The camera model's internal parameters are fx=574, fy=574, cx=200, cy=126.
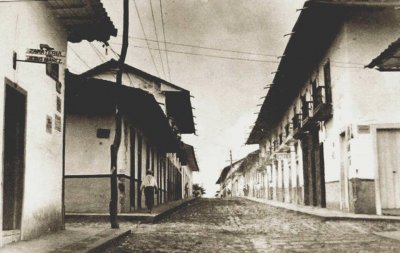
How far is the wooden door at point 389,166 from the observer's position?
15.0 m

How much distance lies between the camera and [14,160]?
26.9 feet

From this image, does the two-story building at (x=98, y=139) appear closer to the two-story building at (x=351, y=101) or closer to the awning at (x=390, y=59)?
the awning at (x=390, y=59)

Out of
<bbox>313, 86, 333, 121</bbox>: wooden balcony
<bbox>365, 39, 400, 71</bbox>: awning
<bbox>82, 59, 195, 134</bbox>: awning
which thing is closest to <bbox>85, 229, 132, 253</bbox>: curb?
<bbox>365, 39, 400, 71</bbox>: awning

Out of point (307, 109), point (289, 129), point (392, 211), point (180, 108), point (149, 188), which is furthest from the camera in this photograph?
point (180, 108)

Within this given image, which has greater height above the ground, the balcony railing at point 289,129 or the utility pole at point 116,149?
the balcony railing at point 289,129

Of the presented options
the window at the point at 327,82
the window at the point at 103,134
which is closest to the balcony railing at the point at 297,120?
the window at the point at 327,82

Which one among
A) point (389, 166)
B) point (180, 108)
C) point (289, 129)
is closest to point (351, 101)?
point (389, 166)

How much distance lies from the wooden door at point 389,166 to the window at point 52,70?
8.85m

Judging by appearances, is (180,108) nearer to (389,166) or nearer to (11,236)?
(389,166)

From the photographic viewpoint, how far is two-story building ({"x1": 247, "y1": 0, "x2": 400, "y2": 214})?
15.0m

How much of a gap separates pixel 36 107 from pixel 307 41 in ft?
37.4

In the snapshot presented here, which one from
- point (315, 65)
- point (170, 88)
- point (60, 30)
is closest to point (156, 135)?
point (170, 88)

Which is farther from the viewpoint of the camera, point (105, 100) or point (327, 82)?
point (327, 82)

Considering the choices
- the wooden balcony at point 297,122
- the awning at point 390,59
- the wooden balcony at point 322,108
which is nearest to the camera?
the awning at point 390,59
